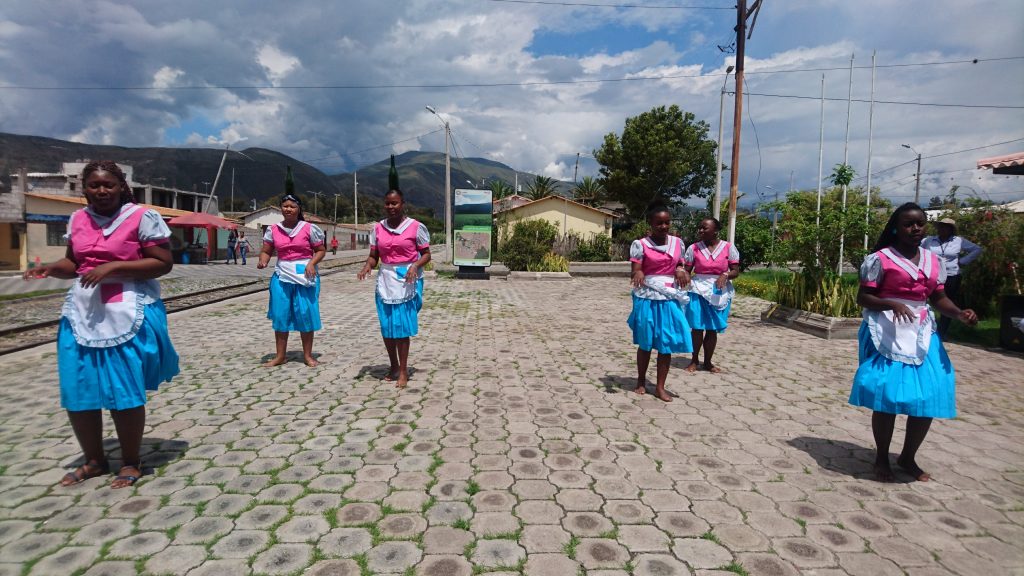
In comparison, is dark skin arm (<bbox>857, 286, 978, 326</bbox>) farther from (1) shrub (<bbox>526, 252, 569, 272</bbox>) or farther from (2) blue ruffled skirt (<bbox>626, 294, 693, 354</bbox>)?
(1) shrub (<bbox>526, 252, 569, 272</bbox>)

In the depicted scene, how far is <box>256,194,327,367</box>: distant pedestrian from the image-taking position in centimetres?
601

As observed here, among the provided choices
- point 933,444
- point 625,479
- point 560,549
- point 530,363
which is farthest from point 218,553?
point 933,444

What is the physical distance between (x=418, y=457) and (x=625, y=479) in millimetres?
1405

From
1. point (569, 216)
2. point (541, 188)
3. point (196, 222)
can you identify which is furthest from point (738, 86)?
point (541, 188)

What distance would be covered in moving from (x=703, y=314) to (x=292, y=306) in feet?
15.6

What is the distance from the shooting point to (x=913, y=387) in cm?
321

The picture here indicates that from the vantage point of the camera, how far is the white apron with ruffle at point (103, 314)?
2998 millimetres

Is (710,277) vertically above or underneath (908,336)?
above

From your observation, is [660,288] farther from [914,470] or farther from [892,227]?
[914,470]

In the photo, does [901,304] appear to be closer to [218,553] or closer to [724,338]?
[218,553]

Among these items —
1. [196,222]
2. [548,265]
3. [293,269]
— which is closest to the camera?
[293,269]

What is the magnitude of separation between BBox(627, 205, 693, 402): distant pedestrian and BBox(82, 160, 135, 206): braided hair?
3.86 metres

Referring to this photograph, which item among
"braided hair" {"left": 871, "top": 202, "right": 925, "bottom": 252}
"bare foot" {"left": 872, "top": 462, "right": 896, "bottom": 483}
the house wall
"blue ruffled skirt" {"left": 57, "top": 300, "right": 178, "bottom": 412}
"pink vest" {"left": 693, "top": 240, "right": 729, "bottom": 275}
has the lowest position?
"bare foot" {"left": 872, "top": 462, "right": 896, "bottom": 483}

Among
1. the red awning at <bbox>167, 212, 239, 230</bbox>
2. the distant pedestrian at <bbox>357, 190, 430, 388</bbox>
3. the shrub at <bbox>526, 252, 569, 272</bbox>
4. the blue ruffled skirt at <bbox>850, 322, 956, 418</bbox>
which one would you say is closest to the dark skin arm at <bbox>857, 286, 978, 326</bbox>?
the blue ruffled skirt at <bbox>850, 322, 956, 418</bbox>
